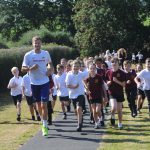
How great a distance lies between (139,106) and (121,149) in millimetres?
6078

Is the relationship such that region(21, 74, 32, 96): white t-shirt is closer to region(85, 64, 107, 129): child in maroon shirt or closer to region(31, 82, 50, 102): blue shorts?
region(85, 64, 107, 129): child in maroon shirt

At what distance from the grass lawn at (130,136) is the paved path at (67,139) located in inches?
8.6

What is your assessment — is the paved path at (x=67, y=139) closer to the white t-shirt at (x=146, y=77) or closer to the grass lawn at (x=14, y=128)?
the grass lawn at (x=14, y=128)

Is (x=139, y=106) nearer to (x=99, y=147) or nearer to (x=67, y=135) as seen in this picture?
(x=67, y=135)

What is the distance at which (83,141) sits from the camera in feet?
33.3

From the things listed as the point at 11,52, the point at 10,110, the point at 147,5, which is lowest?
the point at 10,110

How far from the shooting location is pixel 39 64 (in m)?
10.8

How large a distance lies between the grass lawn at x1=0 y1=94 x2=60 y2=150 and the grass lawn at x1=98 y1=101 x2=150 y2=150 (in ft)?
6.31

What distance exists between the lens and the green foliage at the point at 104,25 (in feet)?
170

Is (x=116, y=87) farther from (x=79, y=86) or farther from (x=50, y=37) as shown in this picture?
(x=50, y=37)

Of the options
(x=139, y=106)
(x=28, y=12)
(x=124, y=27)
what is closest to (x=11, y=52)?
(x=139, y=106)

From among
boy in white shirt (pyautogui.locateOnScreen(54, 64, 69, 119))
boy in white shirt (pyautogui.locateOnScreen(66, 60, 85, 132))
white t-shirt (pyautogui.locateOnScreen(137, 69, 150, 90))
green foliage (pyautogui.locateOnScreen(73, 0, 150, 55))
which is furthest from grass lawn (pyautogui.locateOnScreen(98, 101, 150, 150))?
green foliage (pyautogui.locateOnScreen(73, 0, 150, 55))

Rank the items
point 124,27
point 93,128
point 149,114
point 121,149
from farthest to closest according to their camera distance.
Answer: point 124,27, point 149,114, point 93,128, point 121,149

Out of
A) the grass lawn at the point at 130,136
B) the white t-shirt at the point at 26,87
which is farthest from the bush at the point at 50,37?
the grass lawn at the point at 130,136
